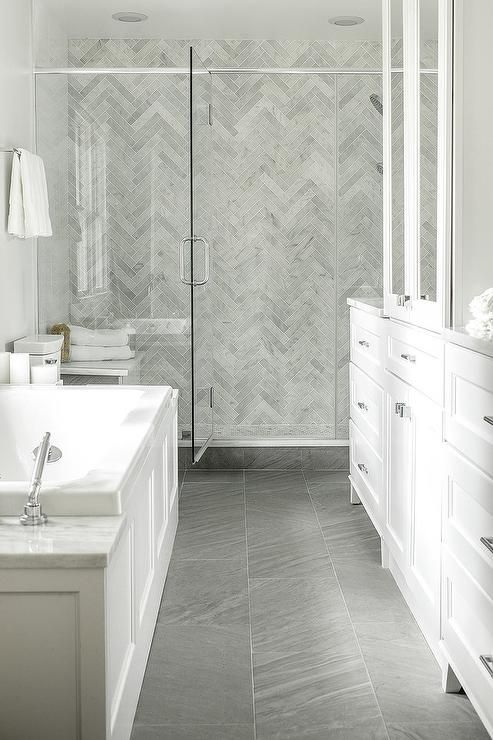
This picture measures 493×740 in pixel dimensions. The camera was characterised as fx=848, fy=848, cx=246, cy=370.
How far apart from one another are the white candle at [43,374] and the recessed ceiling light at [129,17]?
2121mm

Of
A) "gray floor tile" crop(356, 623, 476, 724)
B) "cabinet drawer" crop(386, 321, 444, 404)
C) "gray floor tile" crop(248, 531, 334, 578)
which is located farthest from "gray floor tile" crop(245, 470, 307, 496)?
"gray floor tile" crop(356, 623, 476, 724)

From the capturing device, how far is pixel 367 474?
363cm

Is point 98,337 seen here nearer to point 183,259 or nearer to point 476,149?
point 183,259

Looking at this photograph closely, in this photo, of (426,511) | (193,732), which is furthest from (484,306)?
(193,732)

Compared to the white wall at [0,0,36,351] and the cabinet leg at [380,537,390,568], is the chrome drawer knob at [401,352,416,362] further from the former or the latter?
the white wall at [0,0,36,351]

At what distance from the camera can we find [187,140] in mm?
4461

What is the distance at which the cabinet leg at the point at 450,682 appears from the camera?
7.46 ft

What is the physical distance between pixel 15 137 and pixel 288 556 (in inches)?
92.3

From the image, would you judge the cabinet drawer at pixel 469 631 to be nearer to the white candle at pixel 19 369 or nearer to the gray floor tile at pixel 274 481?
the white candle at pixel 19 369

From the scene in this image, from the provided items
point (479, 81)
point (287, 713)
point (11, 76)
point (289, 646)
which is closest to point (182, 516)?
point (289, 646)

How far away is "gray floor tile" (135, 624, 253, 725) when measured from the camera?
85.7 inches

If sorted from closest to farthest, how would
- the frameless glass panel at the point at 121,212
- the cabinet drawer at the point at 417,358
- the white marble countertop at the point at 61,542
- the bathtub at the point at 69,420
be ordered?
the white marble countertop at the point at 61,542 < the cabinet drawer at the point at 417,358 < the bathtub at the point at 69,420 < the frameless glass panel at the point at 121,212

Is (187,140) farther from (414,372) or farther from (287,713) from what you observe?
(287,713)

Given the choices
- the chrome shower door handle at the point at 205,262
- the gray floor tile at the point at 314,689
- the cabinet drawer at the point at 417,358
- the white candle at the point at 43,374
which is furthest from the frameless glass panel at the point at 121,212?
the gray floor tile at the point at 314,689
